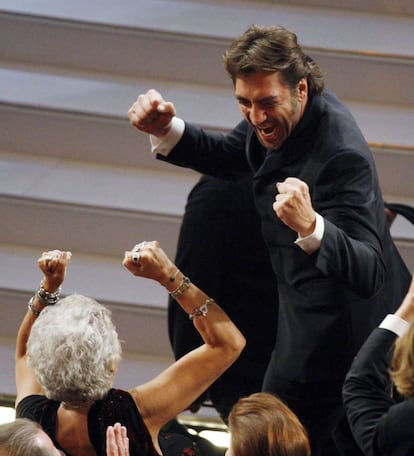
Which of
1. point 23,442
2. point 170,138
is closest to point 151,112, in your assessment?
point 170,138

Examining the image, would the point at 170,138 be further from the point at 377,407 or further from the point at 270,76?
the point at 377,407

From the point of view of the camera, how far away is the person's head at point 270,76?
2.13m

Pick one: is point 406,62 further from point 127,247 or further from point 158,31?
point 127,247

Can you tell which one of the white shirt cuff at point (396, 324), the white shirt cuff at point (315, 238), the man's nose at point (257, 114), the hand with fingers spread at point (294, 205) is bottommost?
the white shirt cuff at point (396, 324)

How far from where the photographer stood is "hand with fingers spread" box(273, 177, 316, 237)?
1.93 m

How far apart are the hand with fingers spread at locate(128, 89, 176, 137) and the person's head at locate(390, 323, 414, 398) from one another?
91 centimetres

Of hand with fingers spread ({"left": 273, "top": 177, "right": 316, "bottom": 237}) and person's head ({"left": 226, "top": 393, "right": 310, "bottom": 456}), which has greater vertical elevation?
hand with fingers spread ({"left": 273, "top": 177, "right": 316, "bottom": 237})

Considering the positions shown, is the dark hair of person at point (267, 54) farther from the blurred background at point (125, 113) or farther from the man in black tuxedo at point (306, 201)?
the blurred background at point (125, 113)

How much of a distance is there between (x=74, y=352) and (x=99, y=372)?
63mm

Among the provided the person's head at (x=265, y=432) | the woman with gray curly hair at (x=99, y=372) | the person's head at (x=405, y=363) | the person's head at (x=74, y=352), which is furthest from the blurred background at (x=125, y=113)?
the person's head at (x=405, y=363)

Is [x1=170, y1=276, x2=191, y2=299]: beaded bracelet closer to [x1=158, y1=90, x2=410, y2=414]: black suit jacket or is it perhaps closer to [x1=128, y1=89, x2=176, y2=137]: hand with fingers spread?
[x1=158, y1=90, x2=410, y2=414]: black suit jacket

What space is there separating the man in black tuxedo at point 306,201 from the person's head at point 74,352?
1.35ft

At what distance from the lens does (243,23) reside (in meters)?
4.00

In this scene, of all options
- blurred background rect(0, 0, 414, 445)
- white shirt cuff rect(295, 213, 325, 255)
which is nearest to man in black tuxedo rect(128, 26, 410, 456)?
white shirt cuff rect(295, 213, 325, 255)
